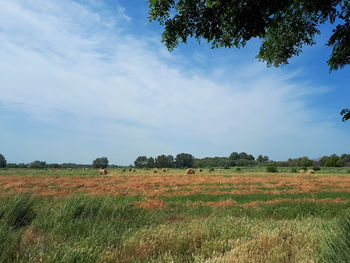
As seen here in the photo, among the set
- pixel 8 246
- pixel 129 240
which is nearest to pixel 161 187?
pixel 129 240

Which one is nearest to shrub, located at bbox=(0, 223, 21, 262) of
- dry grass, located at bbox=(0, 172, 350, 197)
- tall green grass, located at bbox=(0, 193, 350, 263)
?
tall green grass, located at bbox=(0, 193, 350, 263)

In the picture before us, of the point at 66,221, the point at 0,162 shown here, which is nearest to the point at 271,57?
the point at 66,221

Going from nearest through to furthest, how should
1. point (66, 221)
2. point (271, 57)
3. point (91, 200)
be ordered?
1. point (66, 221)
2. point (91, 200)
3. point (271, 57)

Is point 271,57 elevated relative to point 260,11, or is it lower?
elevated

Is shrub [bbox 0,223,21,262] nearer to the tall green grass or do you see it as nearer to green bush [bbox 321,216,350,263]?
the tall green grass

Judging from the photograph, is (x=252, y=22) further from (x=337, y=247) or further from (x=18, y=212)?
(x=18, y=212)

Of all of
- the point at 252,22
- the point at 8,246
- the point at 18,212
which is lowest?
the point at 8,246

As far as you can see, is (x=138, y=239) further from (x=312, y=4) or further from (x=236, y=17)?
(x=312, y=4)

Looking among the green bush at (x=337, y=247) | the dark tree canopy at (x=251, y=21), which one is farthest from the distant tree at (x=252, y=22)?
the green bush at (x=337, y=247)

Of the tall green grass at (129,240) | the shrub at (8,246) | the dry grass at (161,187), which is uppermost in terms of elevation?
the shrub at (8,246)

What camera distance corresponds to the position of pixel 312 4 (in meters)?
6.54

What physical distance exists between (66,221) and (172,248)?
3524 mm

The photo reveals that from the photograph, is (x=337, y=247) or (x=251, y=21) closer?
(x=337, y=247)

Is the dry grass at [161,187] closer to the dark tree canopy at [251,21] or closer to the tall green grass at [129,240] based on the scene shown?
the tall green grass at [129,240]
